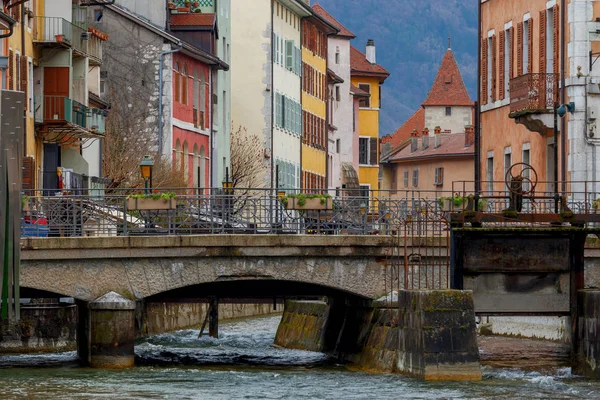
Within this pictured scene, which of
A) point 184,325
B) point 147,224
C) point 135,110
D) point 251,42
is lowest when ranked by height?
point 184,325

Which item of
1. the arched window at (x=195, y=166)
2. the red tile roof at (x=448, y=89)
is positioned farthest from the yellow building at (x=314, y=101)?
the red tile roof at (x=448, y=89)

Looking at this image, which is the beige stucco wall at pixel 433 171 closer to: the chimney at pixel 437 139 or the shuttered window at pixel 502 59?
the chimney at pixel 437 139

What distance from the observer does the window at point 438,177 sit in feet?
343

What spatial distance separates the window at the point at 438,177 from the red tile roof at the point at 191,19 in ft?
122

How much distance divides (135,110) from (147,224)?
1177 inches

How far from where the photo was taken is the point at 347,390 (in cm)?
2734

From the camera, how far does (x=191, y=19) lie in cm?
6988

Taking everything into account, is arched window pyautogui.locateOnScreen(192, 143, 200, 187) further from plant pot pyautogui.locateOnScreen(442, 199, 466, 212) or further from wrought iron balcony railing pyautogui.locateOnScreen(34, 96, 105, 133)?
plant pot pyautogui.locateOnScreen(442, 199, 466, 212)

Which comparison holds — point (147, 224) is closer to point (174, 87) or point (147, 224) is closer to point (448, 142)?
point (174, 87)

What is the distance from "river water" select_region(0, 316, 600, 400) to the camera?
26078 millimetres

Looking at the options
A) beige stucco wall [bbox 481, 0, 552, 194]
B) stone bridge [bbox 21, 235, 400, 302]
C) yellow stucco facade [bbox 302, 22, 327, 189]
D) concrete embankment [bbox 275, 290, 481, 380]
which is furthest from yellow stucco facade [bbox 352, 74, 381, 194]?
stone bridge [bbox 21, 235, 400, 302]

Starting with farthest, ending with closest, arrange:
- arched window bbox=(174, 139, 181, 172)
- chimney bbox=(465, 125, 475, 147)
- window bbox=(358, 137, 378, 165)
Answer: window bbox=(358, 137, 378, 165) < chimney bbox=(465, 125, 475, 147) < arched window bbox=(174, 139, 181, 172)

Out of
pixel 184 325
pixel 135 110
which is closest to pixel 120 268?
pixel 184 325

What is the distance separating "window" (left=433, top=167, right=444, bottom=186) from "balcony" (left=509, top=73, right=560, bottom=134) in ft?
201
